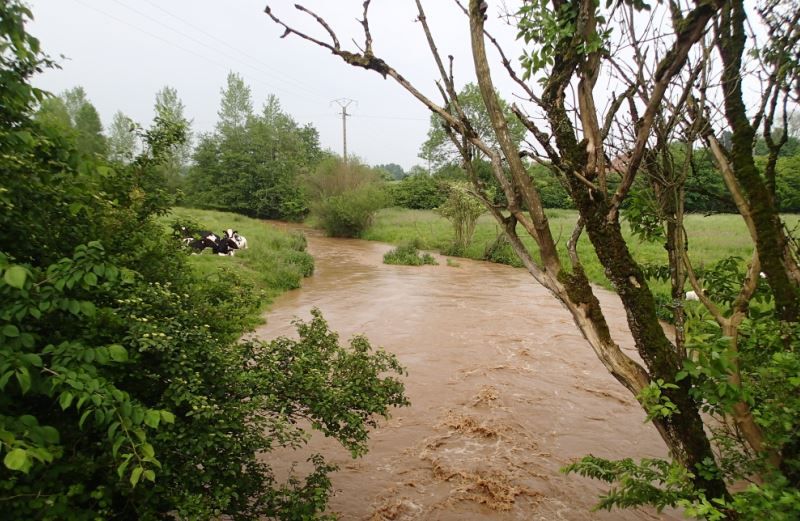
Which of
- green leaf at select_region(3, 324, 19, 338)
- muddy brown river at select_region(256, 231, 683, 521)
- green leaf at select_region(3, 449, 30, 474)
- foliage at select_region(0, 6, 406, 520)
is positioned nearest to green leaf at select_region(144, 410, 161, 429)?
foliage at select_region(0, 6, 406, 520)

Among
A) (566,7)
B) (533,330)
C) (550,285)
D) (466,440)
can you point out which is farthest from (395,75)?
(533,330)

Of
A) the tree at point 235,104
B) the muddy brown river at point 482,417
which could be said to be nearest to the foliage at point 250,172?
the tree at point 235,104

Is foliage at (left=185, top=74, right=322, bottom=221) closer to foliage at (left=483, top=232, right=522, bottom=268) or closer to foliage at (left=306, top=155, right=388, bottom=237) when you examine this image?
foliage at (left=306, top=155, right=388, bottom=237)

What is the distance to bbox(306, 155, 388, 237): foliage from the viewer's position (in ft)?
92.0

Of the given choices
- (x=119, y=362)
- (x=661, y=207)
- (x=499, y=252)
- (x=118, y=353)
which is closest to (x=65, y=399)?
(x=118, y=353)

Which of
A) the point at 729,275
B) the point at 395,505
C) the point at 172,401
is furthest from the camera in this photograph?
the point at 395,505

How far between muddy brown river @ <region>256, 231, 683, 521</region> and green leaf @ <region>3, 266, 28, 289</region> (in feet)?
11.8

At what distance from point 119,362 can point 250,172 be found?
38875 millimetres

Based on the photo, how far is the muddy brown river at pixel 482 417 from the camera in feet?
14.8

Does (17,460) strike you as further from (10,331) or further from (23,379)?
(10,331)

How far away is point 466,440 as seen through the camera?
18.4ft

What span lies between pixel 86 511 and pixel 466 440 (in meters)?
4.27

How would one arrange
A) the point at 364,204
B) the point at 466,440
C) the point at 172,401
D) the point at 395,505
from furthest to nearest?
1. the point at 364,204
2. the point at 466,440
3. the point at 395,505
4. the point at 172,401

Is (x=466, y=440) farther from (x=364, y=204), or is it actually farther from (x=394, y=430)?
(x=364, y=204)
